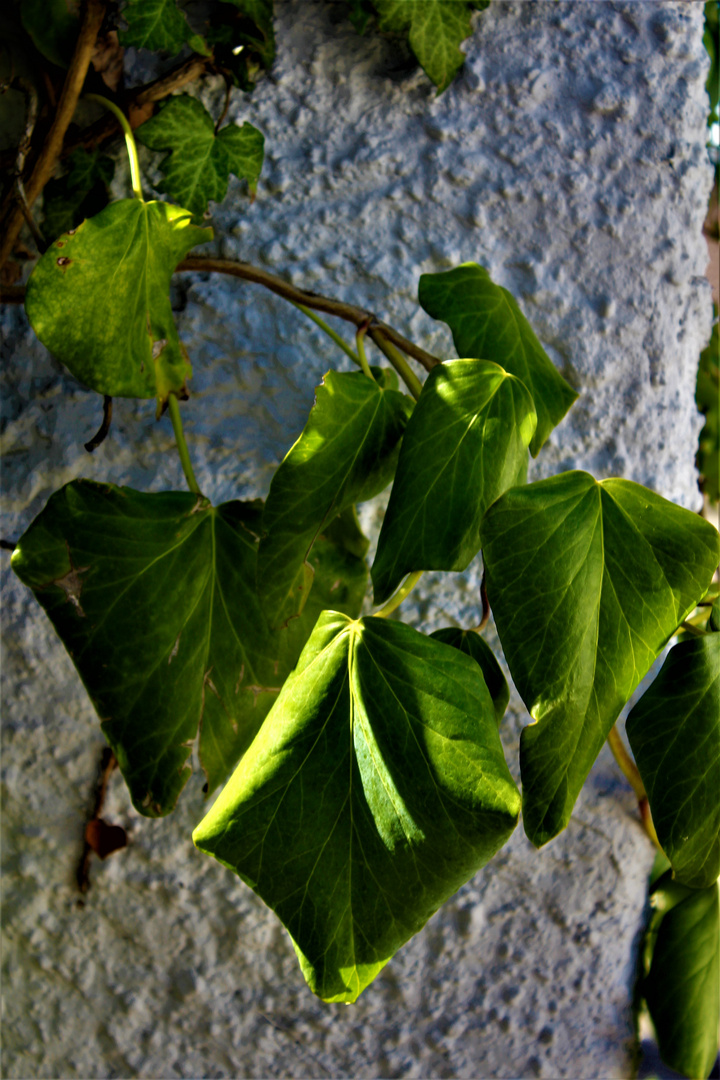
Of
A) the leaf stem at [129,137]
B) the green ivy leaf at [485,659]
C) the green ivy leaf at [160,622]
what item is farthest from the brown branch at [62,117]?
the green ivy leaf at [485,659]

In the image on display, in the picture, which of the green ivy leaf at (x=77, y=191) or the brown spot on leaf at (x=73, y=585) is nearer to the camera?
the brown spot on leaf at (x=73, y=585)

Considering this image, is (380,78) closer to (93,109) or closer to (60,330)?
(93,109)

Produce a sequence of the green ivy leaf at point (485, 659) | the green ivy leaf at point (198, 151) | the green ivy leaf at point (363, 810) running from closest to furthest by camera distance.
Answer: the green ivy leaf at point (363, 810), the green ivy leaf at point (485, 659), the green ivy leaf at point (198, 151)

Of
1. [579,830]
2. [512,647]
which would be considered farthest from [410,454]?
[579,830]

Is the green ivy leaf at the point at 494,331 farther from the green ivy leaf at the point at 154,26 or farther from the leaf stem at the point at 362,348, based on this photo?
the green ivy leaf at the point at 154,26

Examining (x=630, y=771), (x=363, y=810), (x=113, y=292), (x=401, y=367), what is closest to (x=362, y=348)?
(x=401, y=367)

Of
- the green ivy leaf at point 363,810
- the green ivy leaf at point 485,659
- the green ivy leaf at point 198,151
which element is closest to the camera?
the green ivy leaf at point 363,810

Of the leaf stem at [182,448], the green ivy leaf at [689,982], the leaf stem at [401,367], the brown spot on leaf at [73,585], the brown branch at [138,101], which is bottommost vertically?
the green ivy leaf at [689,982]

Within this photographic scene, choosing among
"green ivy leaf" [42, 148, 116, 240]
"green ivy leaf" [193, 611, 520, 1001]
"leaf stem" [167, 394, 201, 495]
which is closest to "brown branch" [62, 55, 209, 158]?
"green ivy leaf" [42, 148, 116, 240]
